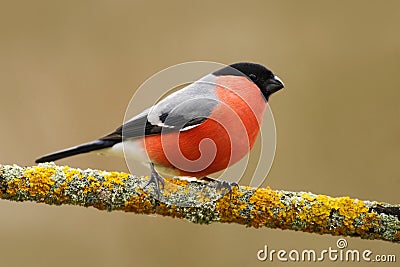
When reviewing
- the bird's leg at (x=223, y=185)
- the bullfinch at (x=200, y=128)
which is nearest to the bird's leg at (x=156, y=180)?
the bullfinch at (x=200, y=128)

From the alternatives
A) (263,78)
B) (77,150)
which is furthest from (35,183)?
(263,78)

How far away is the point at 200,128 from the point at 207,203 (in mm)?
245

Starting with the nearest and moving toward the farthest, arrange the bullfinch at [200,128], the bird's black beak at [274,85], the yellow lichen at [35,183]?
1. the yellow lichen at [35,183]
2. the bullfinch at [200,128]
3. the bird's black beak at [274,85]

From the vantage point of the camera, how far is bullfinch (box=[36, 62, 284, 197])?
1646mm

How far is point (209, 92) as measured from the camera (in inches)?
70.7

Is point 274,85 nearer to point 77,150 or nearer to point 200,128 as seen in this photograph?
point 200,128

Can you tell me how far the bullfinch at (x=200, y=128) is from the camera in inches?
64.8

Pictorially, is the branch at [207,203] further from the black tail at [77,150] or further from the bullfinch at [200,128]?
the black tail at [77,150]

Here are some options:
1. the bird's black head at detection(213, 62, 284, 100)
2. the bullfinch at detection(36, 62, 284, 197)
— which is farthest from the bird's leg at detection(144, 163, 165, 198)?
the bird's black head at detection(213, 62, 284, 100)

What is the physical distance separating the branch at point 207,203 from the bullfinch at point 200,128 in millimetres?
73

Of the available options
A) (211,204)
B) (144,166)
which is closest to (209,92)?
(144,166)

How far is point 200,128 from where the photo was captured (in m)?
1.67

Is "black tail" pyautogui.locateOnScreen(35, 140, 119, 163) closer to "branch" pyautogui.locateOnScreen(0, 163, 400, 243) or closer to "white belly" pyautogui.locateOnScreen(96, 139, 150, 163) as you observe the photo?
"white belly" pyautogui.locateOnScreen(96, 139, 150, 163)

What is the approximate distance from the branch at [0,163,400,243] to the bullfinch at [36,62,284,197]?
0.24 feet
